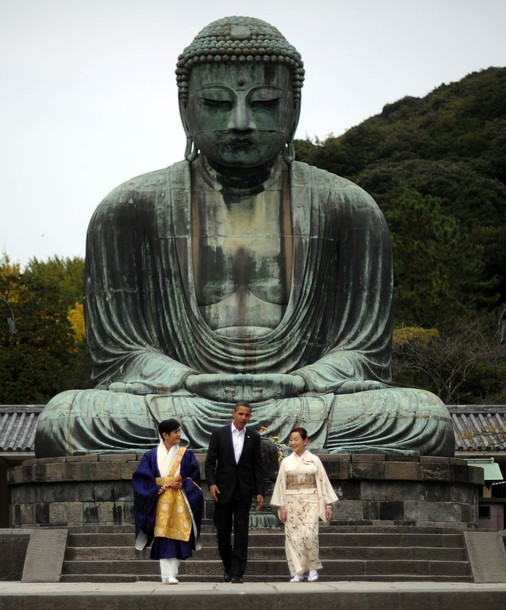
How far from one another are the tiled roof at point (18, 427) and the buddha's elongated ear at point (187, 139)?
40.8ft

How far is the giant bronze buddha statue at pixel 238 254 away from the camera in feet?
51.1

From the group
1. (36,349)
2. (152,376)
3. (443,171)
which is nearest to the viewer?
(152,376)

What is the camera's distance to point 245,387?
1480cm

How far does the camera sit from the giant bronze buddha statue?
613 inches

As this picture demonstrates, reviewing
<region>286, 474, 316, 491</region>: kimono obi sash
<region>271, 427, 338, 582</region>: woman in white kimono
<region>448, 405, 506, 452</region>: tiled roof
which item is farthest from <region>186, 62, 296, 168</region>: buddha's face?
<region>448, 405, 506, 452</region>: tiled roof

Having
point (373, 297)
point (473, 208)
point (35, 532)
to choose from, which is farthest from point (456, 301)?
point (35, 532)

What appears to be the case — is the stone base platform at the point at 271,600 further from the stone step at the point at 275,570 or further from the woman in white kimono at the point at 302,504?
the stone step at the point at 275,570

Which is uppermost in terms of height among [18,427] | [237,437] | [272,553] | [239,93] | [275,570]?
[239,93]

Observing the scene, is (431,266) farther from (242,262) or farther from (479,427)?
(242,262)

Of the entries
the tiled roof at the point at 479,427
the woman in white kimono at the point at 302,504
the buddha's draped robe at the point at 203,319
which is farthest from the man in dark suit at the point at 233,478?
the tiled roof at the point at 479,427

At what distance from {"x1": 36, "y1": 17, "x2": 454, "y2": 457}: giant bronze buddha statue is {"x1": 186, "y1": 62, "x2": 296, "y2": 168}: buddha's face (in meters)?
0.01

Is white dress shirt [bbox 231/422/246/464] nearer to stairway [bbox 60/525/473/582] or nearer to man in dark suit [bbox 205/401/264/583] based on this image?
man in dark suit [bbox 205/401/264/583]

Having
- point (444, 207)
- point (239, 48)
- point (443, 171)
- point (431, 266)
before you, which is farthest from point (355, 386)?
point (443, 171)

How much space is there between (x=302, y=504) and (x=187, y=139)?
5738 mm
